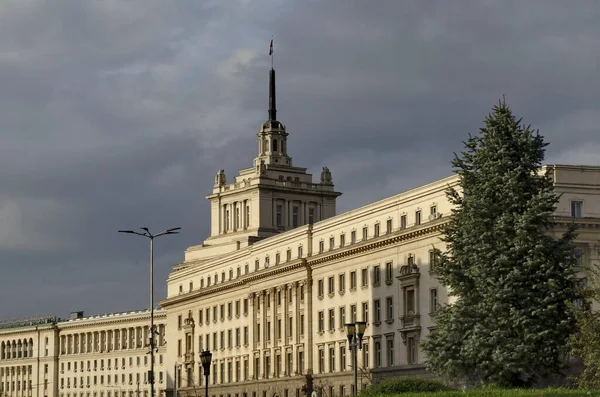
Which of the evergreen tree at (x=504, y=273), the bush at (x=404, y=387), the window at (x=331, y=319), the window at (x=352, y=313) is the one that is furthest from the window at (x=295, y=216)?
the bush at (x=404, y=387)

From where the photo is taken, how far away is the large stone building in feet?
370

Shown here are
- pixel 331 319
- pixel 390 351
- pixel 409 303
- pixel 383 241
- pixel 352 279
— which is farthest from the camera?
pixel 331 319

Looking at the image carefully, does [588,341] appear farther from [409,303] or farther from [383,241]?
[383,241]

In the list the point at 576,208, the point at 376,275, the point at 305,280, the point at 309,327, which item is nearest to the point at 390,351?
the point at 376,275

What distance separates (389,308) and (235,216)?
55426 millimetres

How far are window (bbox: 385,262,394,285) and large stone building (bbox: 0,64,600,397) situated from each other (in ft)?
0.28

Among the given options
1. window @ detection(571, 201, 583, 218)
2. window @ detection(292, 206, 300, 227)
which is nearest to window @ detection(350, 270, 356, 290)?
window @ detection(571, 201, 583, 218)

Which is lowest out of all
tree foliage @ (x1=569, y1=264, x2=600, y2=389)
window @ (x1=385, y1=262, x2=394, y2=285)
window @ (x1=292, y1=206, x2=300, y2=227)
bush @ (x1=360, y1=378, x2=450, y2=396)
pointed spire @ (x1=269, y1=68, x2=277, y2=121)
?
bush @ (x1=360, y1=378, x2=450, y2=396)

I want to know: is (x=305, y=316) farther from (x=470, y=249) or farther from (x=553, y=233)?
(x=470, y=249)

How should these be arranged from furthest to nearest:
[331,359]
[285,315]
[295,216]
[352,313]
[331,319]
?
[295,216]
[285,315]
[331,319]
[331,359]
[352,313]

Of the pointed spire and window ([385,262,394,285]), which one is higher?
the pointed spire

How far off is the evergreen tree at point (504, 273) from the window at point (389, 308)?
3527cm

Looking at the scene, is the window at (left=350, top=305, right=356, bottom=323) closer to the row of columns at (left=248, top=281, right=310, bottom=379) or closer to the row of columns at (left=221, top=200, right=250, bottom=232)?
the row of columns at (left=248, top=281, right=310, bottom=379)

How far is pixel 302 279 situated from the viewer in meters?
138
